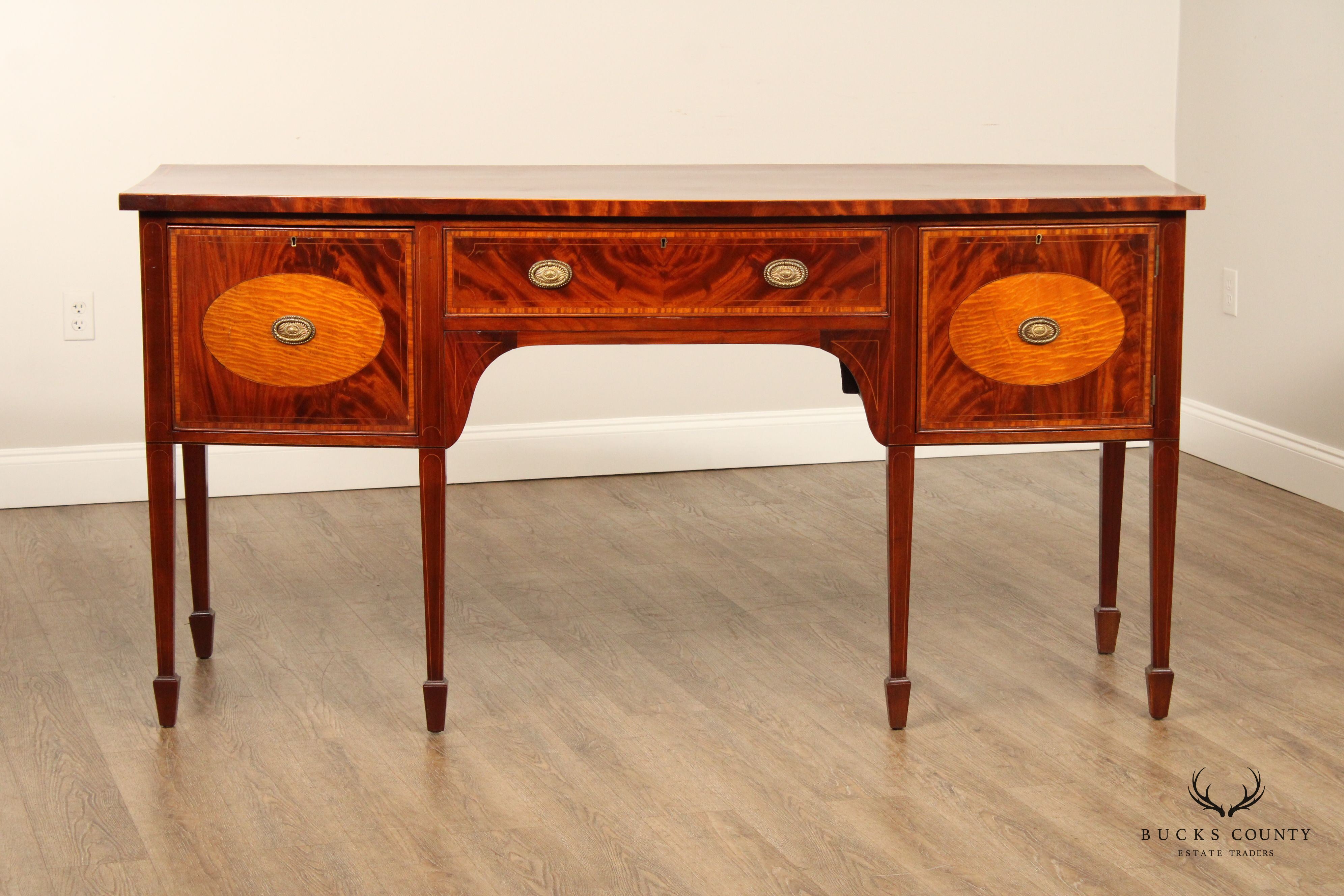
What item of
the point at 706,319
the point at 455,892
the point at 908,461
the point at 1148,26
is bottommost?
the point at 455,892

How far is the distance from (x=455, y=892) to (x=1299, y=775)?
113 cm

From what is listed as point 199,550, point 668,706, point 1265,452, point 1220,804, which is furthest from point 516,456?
point 1220,804

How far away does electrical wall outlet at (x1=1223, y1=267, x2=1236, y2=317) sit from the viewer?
3695mm

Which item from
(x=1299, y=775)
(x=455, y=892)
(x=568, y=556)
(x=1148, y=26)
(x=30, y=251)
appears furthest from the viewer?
(x=1148, y=26)

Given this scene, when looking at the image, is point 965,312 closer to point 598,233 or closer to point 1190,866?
point 598,233

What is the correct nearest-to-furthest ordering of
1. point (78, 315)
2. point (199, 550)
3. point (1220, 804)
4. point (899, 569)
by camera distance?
1. point (1220, 804)
2. point (899, 569)
3. point (199, 550)
4. point (78, 315)

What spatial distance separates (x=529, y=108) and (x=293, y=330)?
1.57m

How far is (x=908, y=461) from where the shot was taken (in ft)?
6.96

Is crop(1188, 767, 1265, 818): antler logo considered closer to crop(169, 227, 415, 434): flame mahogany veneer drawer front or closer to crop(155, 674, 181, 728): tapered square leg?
crop(169, 227, 415, 434): flame mahogany veneer drawer front

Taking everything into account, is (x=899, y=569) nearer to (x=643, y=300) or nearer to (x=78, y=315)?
(x=643, y=300)

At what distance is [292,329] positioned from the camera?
2.04m

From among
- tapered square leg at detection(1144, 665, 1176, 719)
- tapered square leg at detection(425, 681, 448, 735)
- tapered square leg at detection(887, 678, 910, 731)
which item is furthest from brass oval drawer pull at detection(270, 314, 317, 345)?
tapered square leg at detection(1144, 665, 1176, 719)

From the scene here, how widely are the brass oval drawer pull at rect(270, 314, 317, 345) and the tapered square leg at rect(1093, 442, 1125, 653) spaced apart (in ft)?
4.17

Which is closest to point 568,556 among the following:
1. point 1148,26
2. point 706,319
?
point 706,319
